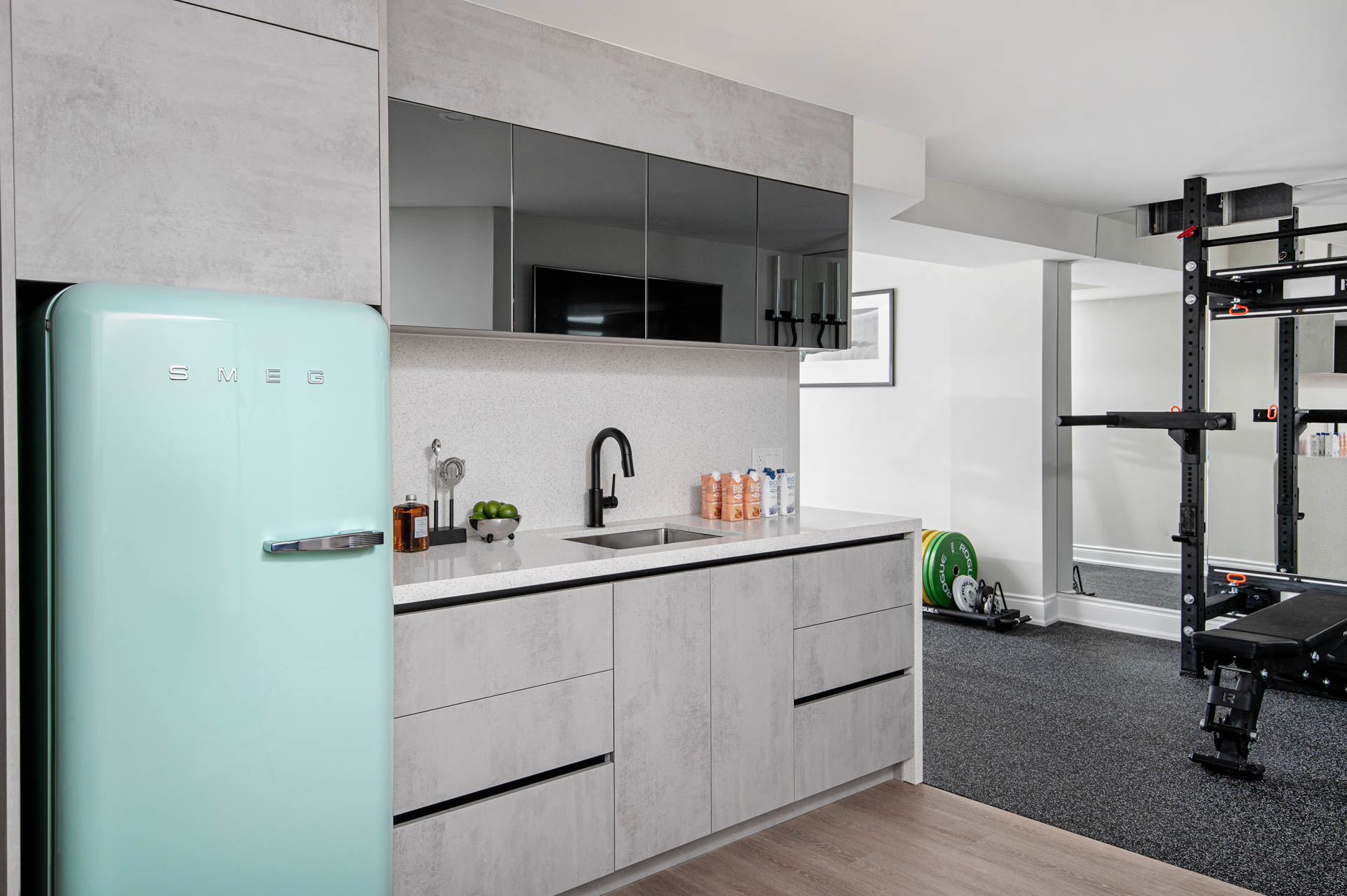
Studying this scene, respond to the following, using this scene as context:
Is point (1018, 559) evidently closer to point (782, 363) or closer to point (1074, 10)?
point (782, 363)

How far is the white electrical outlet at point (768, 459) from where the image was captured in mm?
3660

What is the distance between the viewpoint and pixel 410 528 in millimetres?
2529

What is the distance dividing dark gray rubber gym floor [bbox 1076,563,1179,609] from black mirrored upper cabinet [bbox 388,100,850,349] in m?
3.56

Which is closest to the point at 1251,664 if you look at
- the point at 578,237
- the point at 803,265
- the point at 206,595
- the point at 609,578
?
the point at 803,265

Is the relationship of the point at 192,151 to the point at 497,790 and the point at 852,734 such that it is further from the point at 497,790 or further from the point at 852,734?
the point at 852,734

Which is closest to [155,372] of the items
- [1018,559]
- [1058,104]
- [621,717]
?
[621,717]

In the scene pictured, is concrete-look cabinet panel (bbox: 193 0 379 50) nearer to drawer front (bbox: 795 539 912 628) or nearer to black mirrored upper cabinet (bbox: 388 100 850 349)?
black mirrored upper cabinet (bbox: 388 100 850 349)

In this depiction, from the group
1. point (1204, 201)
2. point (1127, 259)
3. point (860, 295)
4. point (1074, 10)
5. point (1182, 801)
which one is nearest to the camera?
point (1074, 10)

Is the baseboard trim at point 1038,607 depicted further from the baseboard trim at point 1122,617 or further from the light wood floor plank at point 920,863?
the light wood floor plank at point 920,863

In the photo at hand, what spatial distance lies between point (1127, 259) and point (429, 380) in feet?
15.4

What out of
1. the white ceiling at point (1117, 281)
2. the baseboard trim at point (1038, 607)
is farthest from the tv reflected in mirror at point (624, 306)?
the baseboard trim at point (1038, 607)

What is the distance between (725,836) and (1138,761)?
179 cm

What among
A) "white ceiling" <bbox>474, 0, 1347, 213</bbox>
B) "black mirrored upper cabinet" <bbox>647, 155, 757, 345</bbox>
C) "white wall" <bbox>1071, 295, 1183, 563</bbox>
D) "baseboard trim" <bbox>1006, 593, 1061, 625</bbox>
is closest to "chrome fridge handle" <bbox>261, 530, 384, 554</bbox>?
"black mirrored upper cabinet" <bbox>647, 155, 757, 345</bbox>

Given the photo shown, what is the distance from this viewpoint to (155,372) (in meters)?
1.65
